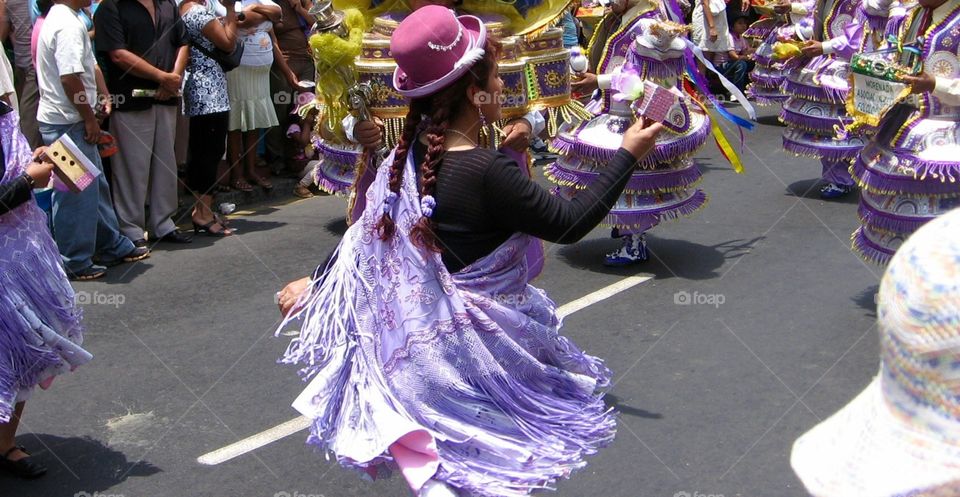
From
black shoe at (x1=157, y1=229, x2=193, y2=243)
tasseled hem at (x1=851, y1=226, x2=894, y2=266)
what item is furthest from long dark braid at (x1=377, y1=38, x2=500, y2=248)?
black shoe at (x1=157, y1=229, x2=193, y2=243)

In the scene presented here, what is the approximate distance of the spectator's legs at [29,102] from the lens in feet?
24.7

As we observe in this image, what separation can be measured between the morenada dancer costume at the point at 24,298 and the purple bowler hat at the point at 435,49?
1.99 metres

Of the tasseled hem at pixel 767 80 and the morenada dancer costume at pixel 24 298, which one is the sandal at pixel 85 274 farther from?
the tasseled hem at pixel 767 80

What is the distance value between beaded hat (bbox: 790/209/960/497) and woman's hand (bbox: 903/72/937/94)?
4.42 m

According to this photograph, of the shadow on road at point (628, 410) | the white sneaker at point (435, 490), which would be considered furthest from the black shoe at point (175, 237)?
the white sneaker at point (435, 490)

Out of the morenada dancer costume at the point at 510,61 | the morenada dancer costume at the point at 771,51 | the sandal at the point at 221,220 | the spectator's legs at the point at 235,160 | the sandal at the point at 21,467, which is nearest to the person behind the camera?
the morenada dancer costume at the point at 510,61

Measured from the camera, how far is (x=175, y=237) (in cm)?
791

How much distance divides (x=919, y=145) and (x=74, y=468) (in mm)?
4417

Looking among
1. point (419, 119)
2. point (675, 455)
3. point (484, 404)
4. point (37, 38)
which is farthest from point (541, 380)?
point (37, 38)

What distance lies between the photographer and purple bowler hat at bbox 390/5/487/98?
2951 millimetres

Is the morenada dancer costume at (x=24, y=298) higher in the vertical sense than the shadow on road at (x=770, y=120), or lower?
higher

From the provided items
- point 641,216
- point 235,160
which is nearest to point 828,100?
point 641,216

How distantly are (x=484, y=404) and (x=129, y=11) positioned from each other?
5295 mm
